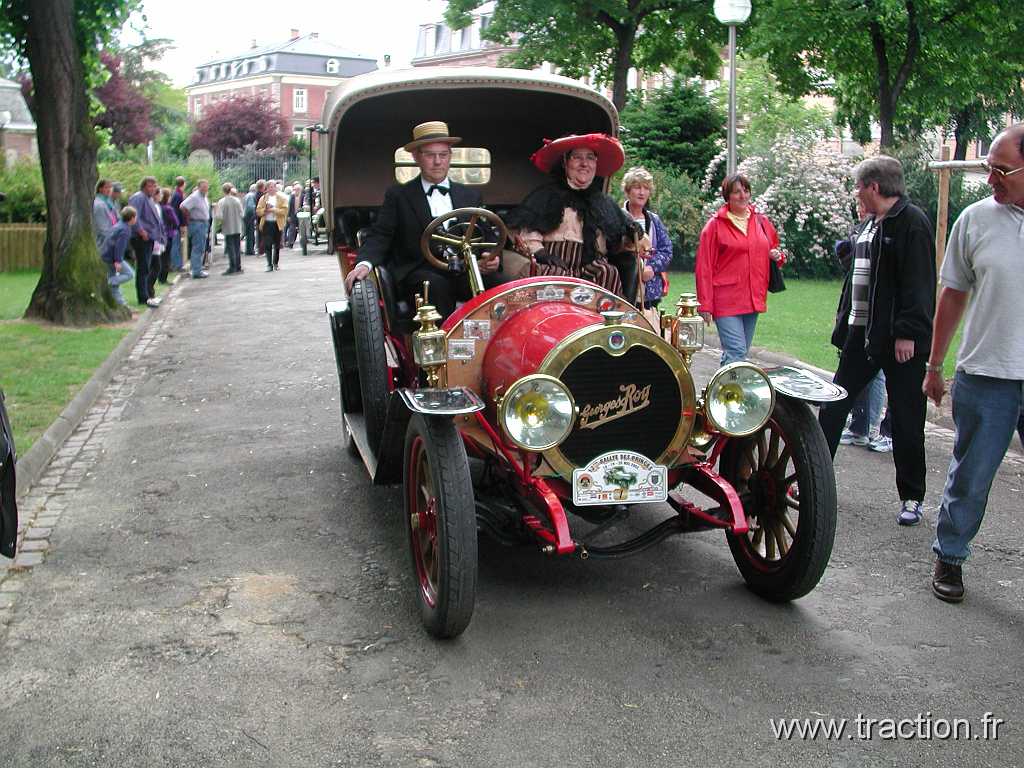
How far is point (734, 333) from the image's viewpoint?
802cm

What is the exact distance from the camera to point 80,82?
13.5 m

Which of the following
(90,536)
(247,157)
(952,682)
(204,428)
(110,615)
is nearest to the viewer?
(952,682)

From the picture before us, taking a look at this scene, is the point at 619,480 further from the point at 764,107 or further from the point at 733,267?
the point at 764,107

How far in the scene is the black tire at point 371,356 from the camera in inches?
226

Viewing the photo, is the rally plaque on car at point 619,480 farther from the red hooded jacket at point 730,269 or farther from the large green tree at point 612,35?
the large green tree at point 612,35

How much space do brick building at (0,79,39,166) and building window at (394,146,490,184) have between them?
37296mm

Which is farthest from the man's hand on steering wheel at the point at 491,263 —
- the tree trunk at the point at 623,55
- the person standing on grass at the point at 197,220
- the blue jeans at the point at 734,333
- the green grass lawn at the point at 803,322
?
the tree trunk at the point at 623,55

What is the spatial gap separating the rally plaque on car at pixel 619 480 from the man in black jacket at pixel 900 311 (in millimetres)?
1695

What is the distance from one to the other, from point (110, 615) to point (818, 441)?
307 cm

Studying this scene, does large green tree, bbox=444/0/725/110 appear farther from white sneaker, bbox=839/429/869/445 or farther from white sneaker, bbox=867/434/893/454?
white sneaker, bbox=867/434/893/454

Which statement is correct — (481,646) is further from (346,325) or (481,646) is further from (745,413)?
(346,325)

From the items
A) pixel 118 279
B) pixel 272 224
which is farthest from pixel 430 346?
Answer: pixel 272 224

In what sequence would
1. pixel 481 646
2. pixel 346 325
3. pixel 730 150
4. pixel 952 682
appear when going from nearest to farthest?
pixel 952 682 → pixel 481 646 → pixel 346 325 → pixel 730 150

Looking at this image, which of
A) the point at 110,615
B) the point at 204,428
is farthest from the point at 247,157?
the point at 110,615
